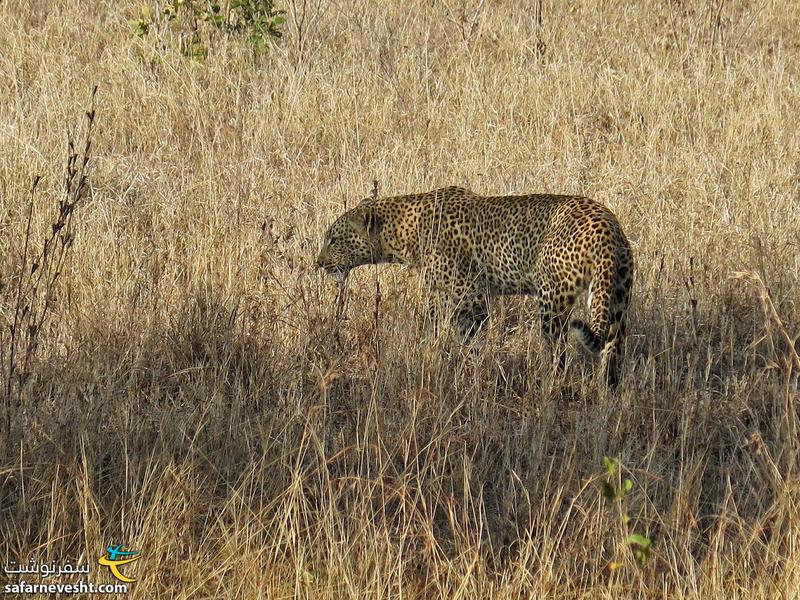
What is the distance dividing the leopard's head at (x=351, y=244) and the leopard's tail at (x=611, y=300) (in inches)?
53.8

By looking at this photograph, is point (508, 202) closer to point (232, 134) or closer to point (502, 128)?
point (502, 128)

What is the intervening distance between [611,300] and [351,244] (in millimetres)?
1541

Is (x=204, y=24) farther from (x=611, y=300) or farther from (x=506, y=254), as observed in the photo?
(x=611, y=300)

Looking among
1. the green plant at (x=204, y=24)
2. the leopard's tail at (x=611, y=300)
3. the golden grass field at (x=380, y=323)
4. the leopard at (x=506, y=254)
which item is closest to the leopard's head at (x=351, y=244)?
the leopard at (x=506, y=254)

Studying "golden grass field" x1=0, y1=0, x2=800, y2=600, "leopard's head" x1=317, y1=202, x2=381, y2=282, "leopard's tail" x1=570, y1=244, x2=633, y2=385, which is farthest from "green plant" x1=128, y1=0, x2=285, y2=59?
"leopard's tail" x1=570, y1=244, x2=633, y2=385

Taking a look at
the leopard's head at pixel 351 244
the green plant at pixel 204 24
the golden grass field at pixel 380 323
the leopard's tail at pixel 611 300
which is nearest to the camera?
the golden grass field at pixel 380 323

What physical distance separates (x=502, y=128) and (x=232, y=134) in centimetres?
166

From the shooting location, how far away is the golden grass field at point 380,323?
3332 millimetres

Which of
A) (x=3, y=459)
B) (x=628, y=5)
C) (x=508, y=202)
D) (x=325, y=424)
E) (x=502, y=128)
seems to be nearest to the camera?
(x=3, y=459)

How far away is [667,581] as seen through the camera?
10.6ft

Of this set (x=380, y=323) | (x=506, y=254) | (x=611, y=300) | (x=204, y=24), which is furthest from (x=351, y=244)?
(x=204, y=24)

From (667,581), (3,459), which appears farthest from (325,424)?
(667,581)

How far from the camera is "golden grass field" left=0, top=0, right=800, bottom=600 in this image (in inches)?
131

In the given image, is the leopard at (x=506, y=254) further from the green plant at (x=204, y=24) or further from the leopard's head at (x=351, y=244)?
the green plant at (x=204, y=24)
